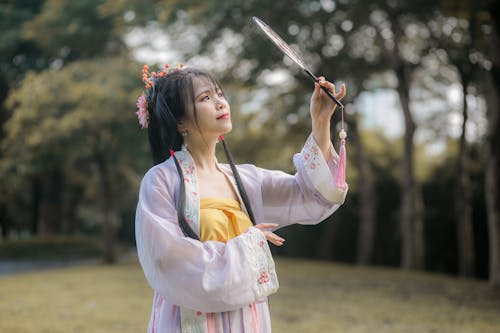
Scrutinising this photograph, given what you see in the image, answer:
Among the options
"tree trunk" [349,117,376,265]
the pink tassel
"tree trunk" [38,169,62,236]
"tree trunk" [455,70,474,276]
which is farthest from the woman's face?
"tree trunk" [38,169,62,236]

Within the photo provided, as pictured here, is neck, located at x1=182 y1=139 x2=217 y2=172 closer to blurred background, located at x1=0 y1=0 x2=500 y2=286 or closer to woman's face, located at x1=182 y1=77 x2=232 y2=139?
woman's face, located at x1=182 y1=77 x2=232 y2=139

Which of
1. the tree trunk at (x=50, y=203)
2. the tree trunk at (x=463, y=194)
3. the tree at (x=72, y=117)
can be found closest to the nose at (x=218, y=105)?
the tree at (x=72, y=117)

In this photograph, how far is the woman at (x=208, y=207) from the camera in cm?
174

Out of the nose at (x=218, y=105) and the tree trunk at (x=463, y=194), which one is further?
the tree trunk at (x=463, y=194)

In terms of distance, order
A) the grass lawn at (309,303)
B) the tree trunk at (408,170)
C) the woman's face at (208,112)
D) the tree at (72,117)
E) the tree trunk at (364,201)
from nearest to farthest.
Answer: the woman's face at (208,112), the grass lawn at (309,303), the tree trunk at (408,170), the tree at (72,117), the tree trunk at (364,201)

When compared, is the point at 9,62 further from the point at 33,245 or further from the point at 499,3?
the point at 499,3

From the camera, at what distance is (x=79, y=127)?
1170 cm

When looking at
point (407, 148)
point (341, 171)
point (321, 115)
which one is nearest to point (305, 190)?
point (341, 171)

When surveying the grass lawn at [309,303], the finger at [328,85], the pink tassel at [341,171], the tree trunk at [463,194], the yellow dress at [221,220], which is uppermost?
the finger at [328,85]

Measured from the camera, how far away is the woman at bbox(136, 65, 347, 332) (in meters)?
1.74

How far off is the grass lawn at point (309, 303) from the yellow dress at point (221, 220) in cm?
382

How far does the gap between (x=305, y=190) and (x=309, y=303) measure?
17.7 feet

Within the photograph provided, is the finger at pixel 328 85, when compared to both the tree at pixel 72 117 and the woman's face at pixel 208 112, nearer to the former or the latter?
the woman's face at pixel 208 112

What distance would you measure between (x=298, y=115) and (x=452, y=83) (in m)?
3.17
